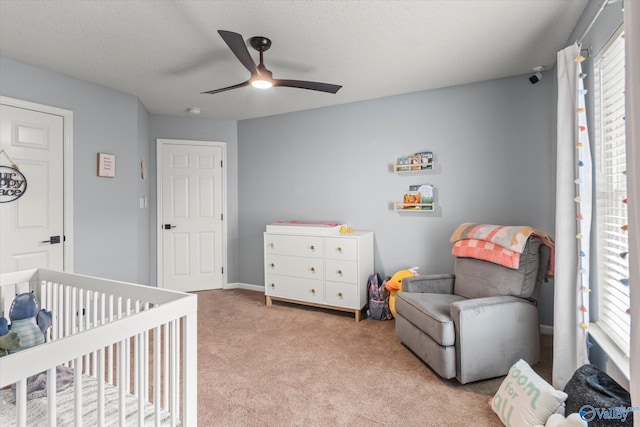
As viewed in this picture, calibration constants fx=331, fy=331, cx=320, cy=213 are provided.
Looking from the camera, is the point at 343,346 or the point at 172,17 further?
the point at 343,346

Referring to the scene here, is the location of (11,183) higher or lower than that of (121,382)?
higher

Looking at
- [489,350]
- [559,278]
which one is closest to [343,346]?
[489,350]

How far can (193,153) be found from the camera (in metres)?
4.44

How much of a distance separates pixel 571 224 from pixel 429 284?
1.17 m

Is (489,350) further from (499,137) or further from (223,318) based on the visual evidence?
(223,318)

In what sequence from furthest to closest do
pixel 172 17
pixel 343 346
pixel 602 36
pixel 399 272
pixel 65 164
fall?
pixel 399 272
pixel 65 164
pixel 343 346
pixel 172 17
pixel 602 36

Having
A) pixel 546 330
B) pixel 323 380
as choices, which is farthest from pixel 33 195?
pixel 546 330

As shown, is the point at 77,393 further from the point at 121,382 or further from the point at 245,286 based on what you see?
the point at 245,286

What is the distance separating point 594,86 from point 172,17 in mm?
2541

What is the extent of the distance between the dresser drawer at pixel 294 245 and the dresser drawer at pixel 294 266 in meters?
0.05

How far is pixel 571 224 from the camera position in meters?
1.92

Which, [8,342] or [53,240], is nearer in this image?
[8,342]

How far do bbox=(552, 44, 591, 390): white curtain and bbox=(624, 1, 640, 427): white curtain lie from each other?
1201mm

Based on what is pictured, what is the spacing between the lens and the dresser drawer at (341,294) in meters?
3.36
